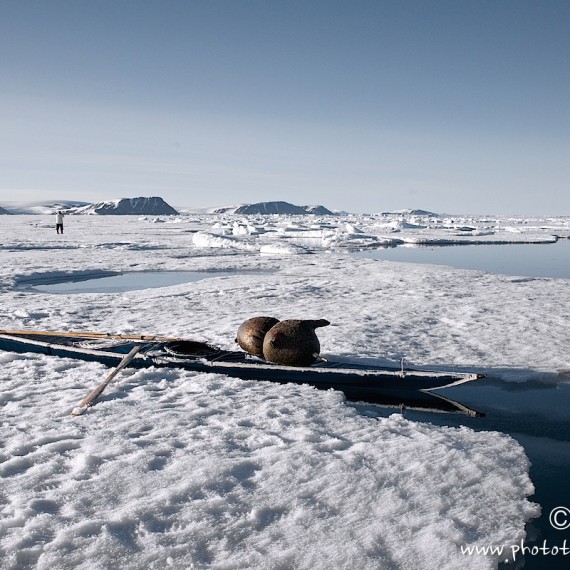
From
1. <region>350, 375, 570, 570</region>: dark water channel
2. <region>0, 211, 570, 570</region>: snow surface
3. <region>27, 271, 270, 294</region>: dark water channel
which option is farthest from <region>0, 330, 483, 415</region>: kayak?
<region>27, 271, 270, 294</region>: dark water channel

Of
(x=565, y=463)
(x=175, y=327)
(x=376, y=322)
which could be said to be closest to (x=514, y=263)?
(x=376, y=322)

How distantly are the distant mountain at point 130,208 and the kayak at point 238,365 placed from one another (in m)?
144

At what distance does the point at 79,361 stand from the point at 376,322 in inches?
211

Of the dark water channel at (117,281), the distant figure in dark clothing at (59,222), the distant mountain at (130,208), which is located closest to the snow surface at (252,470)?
the dark water channel at (117,281)

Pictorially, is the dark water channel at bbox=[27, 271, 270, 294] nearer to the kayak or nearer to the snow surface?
the snow surface

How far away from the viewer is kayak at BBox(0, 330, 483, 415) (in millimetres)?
6066

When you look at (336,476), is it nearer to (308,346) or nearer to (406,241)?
(308,346)

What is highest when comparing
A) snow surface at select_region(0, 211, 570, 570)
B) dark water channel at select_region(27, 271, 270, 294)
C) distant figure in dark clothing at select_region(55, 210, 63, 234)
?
distant figure in dark clothing at select_region(55, 210, 63, 234)

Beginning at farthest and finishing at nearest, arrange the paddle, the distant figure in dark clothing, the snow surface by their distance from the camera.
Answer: the distant figure in dark clothing, the paddle, the snow surface

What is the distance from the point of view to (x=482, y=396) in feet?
21.1

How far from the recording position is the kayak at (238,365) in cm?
607

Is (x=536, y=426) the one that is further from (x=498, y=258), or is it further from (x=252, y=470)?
(x=498, y=258)

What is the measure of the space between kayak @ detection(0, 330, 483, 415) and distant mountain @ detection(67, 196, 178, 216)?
144m

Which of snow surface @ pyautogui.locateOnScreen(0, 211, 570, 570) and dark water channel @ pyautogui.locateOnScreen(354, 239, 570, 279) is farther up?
dark water channel @ pyautogui.locateOnScreen(354, 239, 570, 279)
